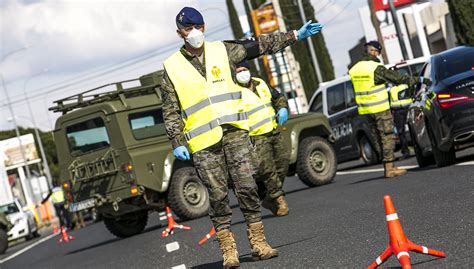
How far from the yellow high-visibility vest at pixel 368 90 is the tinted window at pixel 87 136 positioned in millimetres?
4552

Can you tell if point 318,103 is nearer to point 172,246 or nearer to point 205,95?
point 172,246

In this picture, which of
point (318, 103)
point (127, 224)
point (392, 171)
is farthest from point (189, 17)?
point (318, 103)

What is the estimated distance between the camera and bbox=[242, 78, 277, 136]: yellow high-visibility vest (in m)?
14.7

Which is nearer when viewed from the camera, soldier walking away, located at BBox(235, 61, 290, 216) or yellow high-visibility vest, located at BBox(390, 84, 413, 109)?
soldier walking away, located at BBox(235, 61, 290, 216)

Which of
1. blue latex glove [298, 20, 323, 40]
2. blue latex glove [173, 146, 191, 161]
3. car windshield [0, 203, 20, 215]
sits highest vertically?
blue latex glove [298, 20, 323, 40]

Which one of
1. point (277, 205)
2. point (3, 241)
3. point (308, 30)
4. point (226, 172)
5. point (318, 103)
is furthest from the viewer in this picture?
point (3, 241)

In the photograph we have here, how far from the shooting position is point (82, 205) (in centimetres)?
1861

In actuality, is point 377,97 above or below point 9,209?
above

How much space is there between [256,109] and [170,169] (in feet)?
12.5

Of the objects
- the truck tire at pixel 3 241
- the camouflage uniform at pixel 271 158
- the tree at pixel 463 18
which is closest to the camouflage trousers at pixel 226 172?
the camouflage uniform at pixel 271 158

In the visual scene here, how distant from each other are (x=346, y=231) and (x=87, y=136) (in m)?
9.74

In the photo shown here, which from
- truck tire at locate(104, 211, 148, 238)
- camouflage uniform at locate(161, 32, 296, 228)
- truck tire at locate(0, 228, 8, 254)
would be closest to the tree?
truck tire at locate(0, 228, 8, 254)

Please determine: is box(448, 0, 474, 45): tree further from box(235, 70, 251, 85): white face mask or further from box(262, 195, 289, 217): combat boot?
box(262, 195, 289, 217): combat boot

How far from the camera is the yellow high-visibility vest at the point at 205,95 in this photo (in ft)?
29.0
